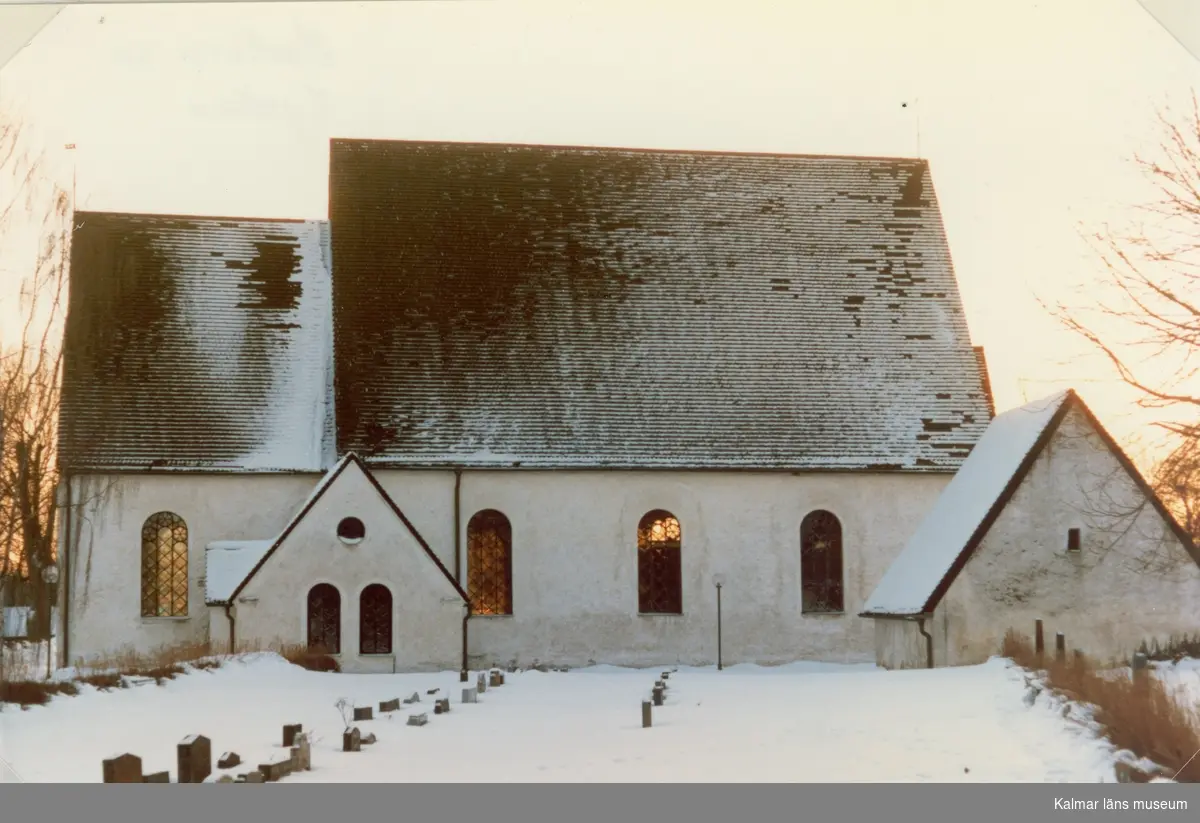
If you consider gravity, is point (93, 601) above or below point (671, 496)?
below

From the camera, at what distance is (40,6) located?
15.9 meters

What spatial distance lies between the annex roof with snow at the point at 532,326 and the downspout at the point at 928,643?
18.8 ft

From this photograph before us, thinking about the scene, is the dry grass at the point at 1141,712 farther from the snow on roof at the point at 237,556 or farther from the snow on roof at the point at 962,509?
the snow on roof at the point at 237,556

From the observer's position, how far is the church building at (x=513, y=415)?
2511 centimetres

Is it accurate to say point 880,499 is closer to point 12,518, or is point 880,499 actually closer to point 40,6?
point 12,518

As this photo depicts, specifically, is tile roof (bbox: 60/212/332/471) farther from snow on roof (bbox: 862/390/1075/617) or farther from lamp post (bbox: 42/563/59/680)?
snow on roof (bbox: 862/390/1075/617)

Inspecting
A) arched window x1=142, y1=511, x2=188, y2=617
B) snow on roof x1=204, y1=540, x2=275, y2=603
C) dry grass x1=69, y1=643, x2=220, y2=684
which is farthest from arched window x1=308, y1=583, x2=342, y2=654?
arched window x1=142, y1=511, x2=188, y2=617

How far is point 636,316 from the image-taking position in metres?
26.6

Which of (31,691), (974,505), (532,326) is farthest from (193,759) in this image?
(532,326)

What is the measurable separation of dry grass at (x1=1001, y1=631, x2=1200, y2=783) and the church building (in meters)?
7.75

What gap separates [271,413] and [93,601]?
4032 millimetres

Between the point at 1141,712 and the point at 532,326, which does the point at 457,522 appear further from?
the point at 1141,712

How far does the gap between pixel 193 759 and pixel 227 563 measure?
12.9 meters
